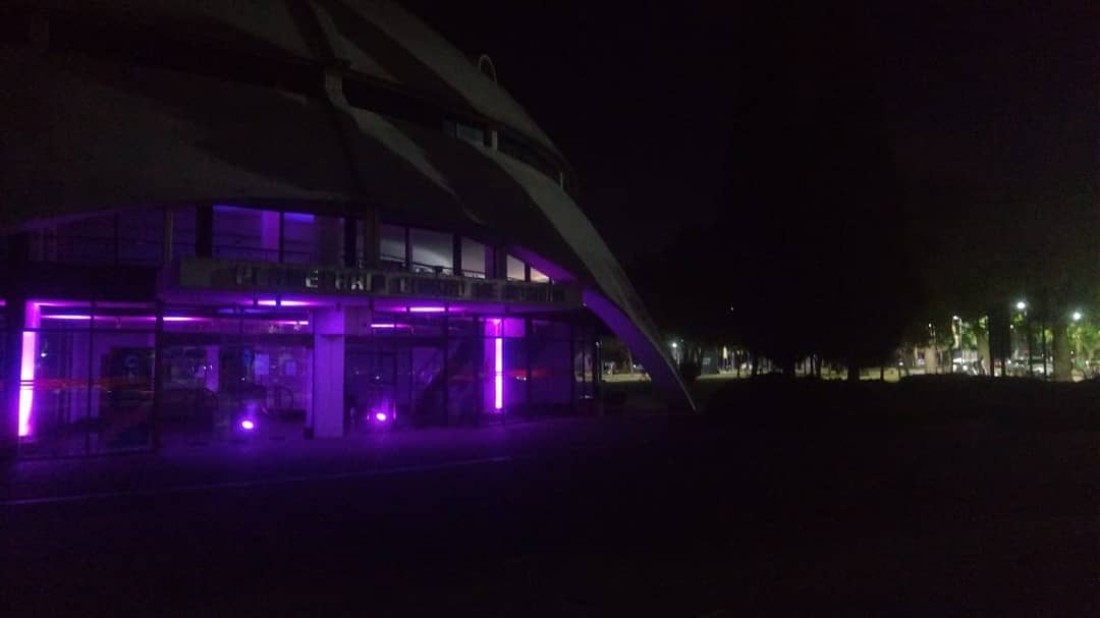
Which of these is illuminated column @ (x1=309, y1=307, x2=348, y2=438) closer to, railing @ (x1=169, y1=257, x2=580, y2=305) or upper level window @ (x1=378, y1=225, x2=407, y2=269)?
upper level window @ (x1=378, y1=225, x2=407, y2=269)

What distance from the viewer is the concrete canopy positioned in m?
18.0

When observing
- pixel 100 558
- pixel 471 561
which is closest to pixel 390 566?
pixel 471 561

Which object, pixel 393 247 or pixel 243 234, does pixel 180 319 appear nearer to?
pixel 243 234

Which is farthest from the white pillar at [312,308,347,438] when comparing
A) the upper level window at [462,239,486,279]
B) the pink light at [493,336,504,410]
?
the pink light at [493,336,504,410]

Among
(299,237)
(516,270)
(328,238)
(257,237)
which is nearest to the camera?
(257,237)

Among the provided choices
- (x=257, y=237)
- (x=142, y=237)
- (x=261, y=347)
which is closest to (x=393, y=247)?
(x=257, y=237)

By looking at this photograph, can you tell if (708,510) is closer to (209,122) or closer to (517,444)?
(517,444)

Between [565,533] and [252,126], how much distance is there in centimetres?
1455

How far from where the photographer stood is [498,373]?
26.1 meters

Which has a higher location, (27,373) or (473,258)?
(473,258)

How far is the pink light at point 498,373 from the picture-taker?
1028 inches

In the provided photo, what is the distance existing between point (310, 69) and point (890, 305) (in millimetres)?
16955

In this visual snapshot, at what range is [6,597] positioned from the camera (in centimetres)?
752

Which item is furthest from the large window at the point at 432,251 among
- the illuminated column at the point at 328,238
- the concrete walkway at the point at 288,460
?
the concrete walkway at the point at 288,460
